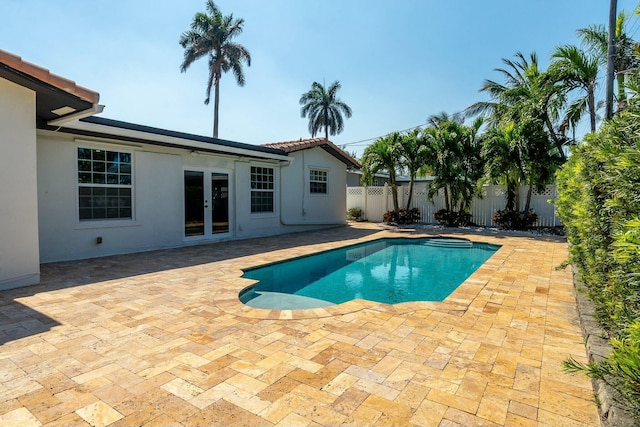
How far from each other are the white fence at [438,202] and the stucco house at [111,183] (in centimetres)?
563

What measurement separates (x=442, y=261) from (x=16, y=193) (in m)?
10.3

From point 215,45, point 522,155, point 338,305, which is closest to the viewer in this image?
point 338,305

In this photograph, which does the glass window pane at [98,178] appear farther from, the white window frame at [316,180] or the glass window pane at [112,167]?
the white window frame at [316,180]

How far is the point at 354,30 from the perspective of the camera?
602 inches

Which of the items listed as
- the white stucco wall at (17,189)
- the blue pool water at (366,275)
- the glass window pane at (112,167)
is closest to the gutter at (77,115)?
the white stucco wall at (17,189)

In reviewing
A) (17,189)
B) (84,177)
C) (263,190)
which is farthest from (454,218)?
(17,189)

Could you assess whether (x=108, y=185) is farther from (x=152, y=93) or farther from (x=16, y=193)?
(x=152, y=93)

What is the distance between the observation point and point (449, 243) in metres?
13.1

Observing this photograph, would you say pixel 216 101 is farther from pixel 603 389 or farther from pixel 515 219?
pixel 603 389

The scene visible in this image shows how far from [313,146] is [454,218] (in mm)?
7836

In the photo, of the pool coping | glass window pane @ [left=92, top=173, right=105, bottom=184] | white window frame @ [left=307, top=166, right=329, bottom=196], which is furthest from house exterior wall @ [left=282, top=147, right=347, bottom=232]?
glass window pane @ [left=92, top=173, right=105, bottom=184]

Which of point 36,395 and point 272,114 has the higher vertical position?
point 272,114

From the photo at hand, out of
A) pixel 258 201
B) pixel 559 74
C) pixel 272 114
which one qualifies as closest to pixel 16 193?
→ pixel 258 201

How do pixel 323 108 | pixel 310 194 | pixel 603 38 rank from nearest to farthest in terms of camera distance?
1. pixel 603 38
2. pixel 310 194
3. pixel 323 108
